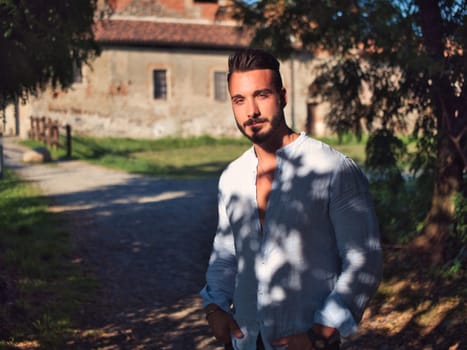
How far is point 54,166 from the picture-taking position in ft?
58.0

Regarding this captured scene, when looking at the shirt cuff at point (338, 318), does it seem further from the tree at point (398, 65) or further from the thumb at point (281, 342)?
the tree at point (398, 65)

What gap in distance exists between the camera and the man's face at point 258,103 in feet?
6.75

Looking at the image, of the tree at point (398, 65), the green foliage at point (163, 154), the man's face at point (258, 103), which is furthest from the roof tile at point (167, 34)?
the man's face at point (258, 103)

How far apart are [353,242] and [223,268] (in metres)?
0.57

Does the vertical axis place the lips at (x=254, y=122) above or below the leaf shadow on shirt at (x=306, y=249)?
above

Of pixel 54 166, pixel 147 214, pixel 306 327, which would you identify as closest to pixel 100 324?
pixel 306 327

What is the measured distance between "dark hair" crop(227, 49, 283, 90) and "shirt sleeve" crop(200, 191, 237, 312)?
1.62 ft

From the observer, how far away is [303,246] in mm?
2021

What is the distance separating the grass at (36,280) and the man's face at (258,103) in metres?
3.31

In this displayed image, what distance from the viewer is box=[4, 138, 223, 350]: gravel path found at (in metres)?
5.17

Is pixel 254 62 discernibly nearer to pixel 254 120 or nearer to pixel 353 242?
pixel 254 120

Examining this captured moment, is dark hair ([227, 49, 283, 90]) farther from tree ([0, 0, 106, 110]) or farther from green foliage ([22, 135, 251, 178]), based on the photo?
green foliage ([22, 135, 251, 178])

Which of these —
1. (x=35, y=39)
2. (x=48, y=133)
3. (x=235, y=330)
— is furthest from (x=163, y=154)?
(x=235, y=330)

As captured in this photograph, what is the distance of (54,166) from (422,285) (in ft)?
45.3
